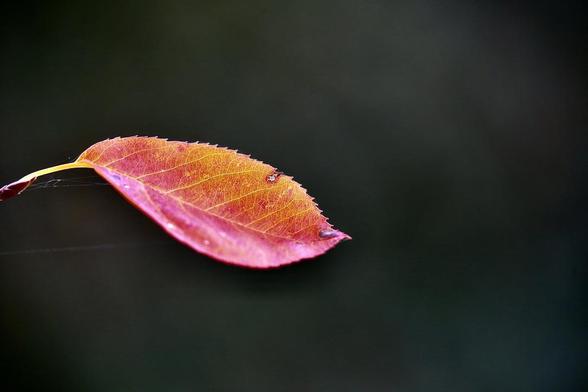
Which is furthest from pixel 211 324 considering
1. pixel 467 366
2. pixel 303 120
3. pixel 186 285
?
pixel 467 366

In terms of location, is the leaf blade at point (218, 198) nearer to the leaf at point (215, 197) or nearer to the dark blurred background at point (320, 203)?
the leaf at point (215, 197)

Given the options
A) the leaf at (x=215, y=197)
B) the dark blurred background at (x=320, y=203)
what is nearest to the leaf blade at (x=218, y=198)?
the leaf at (x=215, y=197)

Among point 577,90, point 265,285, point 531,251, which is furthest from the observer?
point 577,90

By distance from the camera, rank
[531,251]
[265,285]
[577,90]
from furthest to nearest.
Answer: [577,90] → [531,251] → [265,285]

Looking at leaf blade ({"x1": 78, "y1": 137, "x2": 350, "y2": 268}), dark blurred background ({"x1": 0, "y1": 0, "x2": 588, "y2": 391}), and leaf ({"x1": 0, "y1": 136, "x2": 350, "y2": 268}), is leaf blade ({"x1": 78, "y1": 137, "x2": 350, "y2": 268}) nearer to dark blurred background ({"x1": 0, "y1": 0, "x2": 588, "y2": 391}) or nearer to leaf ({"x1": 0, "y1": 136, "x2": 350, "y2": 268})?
leaf ({"x1": 0, "y1": 136, "x2": 350, "y2": 268})

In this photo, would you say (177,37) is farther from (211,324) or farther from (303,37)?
(211,324)

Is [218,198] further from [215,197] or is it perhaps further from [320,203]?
[320,203]

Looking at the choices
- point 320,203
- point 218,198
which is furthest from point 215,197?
point 320,203
